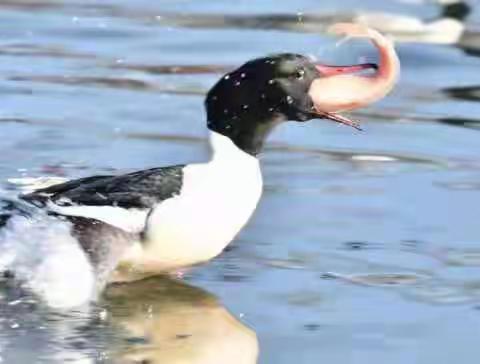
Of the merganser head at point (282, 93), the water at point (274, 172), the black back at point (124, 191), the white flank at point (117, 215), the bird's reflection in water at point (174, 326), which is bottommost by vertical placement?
the bird's reflection in water at point (174, 326)

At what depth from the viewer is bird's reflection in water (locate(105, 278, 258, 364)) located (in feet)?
18.7

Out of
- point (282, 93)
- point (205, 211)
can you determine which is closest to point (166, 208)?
point (205, 211)

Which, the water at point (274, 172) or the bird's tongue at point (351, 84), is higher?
the bird's tongue at point (351, 84)

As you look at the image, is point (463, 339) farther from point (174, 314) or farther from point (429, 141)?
point (429, 141)

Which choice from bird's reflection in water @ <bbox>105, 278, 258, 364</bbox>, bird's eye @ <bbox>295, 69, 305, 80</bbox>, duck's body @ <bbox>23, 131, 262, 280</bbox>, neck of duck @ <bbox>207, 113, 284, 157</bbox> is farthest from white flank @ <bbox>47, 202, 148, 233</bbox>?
bird's eye @ <bbox>295, 69, 305, 80</bbox>

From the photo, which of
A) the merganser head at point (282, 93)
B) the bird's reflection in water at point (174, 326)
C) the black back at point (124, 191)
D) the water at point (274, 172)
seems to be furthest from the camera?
the merganser head at point (282, 93)

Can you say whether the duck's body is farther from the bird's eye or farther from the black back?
the bird's eye

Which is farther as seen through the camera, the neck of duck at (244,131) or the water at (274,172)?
the neck of duck at (244,131)

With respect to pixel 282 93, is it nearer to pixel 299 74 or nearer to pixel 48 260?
pixel 299 74

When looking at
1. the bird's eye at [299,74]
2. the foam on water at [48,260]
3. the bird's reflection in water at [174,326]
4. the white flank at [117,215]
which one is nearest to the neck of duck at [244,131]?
the bird's eye at [299,74]

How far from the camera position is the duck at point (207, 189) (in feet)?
20.4

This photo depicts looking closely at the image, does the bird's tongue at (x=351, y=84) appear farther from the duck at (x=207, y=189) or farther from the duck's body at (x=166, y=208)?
the duck's body at (x=166, y=208)

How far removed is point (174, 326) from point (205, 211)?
48cm

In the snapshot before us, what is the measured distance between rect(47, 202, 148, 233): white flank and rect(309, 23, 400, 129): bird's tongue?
0.86m
